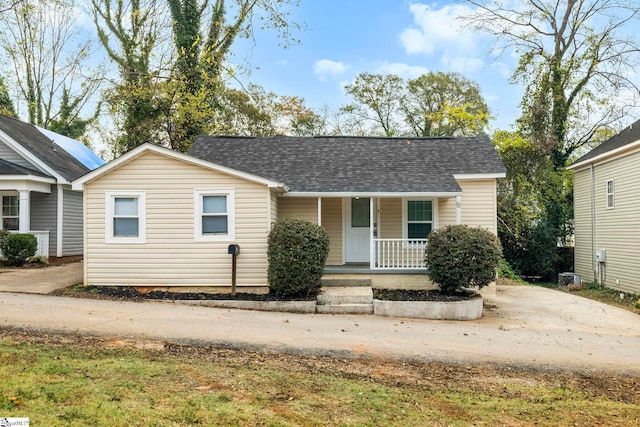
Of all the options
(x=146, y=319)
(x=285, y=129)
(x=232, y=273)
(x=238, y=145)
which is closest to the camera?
(x=146, y=319)

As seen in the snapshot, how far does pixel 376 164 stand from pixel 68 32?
25285 mm

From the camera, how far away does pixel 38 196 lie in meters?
18.2

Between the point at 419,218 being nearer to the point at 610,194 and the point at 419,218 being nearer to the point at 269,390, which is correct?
the point at 610,194

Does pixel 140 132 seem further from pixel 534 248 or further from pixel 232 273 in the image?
pixel 534 248

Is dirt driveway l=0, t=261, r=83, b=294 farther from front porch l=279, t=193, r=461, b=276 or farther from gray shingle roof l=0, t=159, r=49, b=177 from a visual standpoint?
front porch l=279, t=193, r=461, b=276

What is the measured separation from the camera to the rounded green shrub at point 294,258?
10.7 m

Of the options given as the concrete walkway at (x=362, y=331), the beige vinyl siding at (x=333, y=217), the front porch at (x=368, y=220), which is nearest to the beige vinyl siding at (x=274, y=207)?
the front porch at (x=368, y=220)

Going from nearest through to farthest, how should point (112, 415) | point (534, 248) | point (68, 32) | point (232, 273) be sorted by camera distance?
point (112, 415) < point (232, 273) < point (534, 248) < point (68, 32)

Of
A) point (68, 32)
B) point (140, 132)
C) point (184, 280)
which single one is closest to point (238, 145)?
point (184, 280)

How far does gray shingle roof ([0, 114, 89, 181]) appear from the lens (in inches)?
715

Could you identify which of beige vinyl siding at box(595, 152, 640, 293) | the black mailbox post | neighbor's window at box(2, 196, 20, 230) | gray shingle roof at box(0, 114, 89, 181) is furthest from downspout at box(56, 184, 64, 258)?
beige vinyl siding at box(595, 152, 640, 293)

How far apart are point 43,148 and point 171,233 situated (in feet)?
36.9

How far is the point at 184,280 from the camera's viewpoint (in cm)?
1195

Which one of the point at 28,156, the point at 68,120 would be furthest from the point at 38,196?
the point at 68,120
